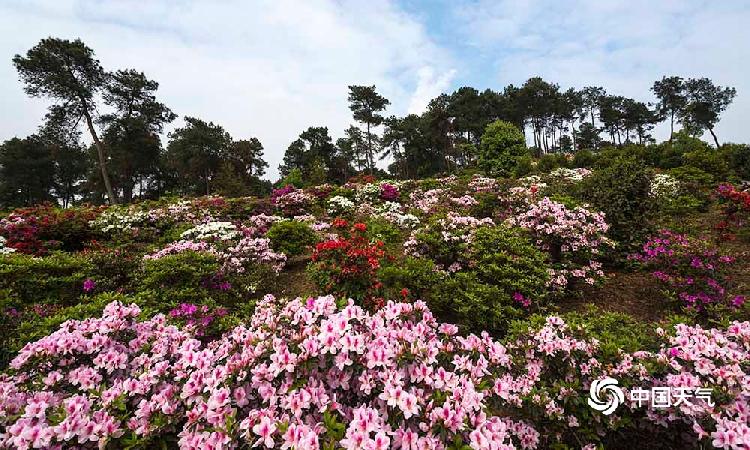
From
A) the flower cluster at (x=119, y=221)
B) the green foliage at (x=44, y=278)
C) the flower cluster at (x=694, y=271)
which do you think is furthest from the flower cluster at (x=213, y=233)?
the flower cluster at (x=694, y=271)

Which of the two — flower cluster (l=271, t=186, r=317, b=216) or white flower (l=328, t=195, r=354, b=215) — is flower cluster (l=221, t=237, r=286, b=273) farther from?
flower cluster (l=271, t=186, r=317, b=216)

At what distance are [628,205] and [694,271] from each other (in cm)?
187

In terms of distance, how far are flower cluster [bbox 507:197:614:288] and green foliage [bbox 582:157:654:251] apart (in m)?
0.72

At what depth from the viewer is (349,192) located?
14953 mm

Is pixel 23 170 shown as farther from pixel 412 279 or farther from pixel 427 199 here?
pixel 412 279

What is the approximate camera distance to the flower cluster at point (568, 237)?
555 centimetres

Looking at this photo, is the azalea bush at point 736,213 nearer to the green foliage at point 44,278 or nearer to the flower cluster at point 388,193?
the flower cluster at point 388,193

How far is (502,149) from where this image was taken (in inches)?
922

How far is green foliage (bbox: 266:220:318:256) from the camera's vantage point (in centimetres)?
797

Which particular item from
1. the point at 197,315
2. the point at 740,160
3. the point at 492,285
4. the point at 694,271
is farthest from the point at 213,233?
the point at 740,160

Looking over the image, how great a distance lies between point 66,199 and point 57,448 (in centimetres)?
6281

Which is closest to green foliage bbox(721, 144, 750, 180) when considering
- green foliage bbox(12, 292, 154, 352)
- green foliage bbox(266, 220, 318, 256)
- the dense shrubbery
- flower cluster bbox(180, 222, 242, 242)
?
the dense shrubbery

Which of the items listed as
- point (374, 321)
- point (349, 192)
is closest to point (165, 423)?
point (374, 321)

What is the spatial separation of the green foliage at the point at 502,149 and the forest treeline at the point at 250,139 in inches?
3.2
